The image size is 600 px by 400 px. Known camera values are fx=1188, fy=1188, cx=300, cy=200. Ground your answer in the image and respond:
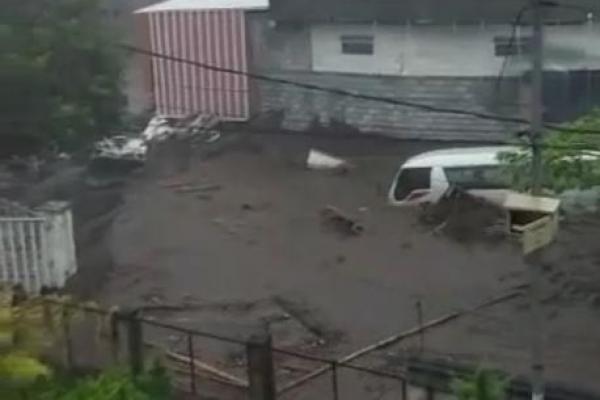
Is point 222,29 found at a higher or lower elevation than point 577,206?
higher

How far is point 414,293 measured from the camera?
12.8 m

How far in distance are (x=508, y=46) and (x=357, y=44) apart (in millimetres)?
2807

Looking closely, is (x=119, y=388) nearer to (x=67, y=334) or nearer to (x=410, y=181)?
(x=67, y=334)

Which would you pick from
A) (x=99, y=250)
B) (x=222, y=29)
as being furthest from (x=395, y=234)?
(x=222, y=29)

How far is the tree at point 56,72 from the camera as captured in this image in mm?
11430

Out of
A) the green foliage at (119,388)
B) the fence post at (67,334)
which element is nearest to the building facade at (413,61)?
the fence post at (67,334)

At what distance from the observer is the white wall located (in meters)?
17.9

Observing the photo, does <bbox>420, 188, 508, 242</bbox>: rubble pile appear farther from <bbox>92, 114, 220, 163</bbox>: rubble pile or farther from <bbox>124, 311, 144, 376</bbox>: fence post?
<bbox>124, 311, 144, 376</bbox>: fence post

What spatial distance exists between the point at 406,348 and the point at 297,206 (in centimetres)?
615

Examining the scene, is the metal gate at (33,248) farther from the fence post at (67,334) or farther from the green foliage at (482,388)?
the green foliage at (482,388)

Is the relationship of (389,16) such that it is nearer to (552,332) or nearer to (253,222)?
(253,222)

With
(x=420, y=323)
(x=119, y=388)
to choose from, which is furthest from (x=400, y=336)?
(x=119, y=388)

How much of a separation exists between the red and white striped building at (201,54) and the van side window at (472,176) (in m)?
5.29

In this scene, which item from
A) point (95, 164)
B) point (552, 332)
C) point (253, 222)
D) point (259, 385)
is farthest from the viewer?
point (95, 164)
